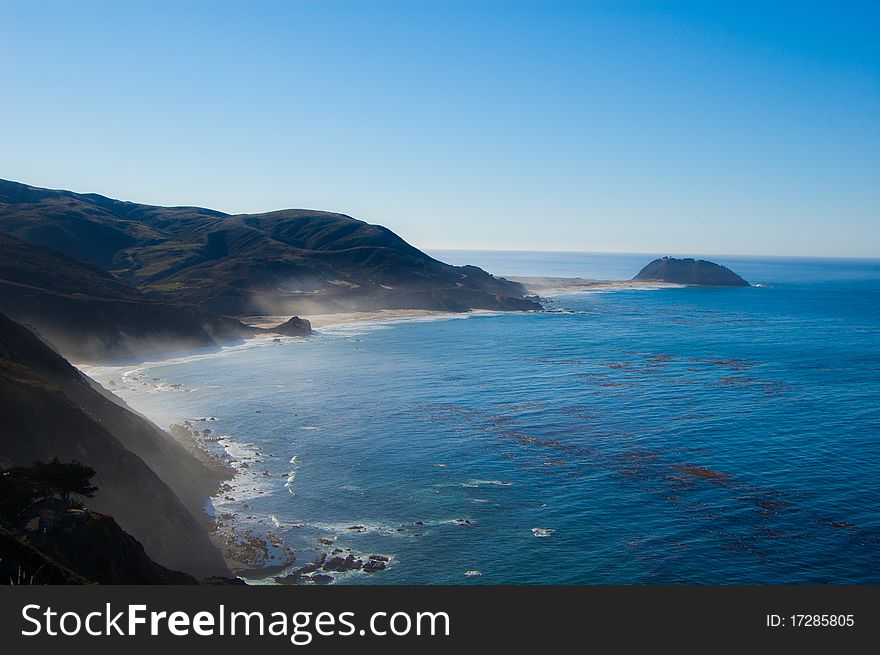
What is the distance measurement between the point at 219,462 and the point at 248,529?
51.4ft

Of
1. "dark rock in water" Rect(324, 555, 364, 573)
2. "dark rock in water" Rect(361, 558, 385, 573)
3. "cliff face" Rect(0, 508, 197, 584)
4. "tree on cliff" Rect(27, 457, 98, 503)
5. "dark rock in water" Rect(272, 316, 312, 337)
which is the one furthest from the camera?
"dark rock in water" Rect(272, 316, 312, 337)

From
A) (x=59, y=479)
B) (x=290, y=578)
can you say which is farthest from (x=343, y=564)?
(x=59, y=479)

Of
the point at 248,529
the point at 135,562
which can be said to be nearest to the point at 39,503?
the point at 135,562

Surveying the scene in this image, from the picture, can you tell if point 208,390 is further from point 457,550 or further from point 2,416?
point 457,550

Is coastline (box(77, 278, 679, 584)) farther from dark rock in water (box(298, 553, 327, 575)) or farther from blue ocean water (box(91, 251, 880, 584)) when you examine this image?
blue ocean water (box(91, 251, 880, 584))

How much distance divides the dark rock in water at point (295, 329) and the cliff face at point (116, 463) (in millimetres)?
100816

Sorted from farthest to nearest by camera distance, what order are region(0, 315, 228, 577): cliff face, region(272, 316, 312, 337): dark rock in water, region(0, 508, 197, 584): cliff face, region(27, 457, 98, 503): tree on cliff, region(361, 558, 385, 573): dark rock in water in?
region(272, 316, 312, 337): dark rock in water
region(361, 558, 385, 573): dark rock in water
region(0, 315, 228, 577): cliff face
region(27, 457, 98, 503): tree on cliff
region(0, 508, 197, 584): cliff face

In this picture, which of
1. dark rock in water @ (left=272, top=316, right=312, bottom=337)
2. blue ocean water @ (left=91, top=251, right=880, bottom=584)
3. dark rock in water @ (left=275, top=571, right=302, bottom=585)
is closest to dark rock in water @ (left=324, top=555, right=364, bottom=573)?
blue ocean water @ (left=91, top=251, right=880, bottom=584)

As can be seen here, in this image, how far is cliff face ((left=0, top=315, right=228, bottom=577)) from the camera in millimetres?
41406

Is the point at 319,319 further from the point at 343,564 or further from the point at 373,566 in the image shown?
the point at 373,566

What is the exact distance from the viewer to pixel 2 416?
43.4m

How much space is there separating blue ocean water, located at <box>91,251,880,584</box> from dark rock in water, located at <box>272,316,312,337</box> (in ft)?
97.3

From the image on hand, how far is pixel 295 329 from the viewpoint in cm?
15750

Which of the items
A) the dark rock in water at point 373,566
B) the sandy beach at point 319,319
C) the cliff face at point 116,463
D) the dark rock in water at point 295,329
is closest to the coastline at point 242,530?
the dark rock in water at point 373,566
